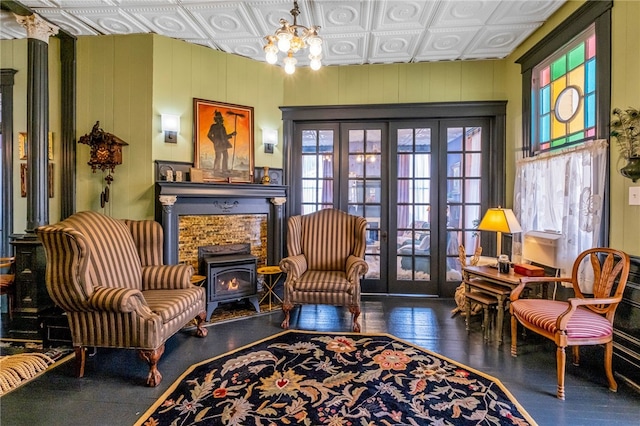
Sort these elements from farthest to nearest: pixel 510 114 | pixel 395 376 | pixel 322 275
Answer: pixel 510 114 → pixel 322 275 → pixel 395 376

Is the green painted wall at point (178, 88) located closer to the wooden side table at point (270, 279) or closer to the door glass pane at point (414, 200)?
the door glass pane at point (414, 200)

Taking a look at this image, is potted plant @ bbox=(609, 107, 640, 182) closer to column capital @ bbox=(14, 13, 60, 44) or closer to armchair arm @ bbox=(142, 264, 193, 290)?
armchair arm @ bbox=(142, 264, 193, 290)

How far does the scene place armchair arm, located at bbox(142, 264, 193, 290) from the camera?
2949 millimetres

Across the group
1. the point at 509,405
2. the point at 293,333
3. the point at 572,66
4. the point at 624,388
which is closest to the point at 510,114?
the point at 572,66

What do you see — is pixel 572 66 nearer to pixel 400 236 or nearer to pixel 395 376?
pixel 400 236

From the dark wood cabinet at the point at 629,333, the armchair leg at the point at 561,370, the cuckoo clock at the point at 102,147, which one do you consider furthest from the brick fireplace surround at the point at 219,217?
the dark wood cabinet at the point at 629,333

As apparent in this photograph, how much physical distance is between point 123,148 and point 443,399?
13.1ft

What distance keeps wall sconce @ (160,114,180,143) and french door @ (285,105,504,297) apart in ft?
4.86

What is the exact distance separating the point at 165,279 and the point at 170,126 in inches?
70.4

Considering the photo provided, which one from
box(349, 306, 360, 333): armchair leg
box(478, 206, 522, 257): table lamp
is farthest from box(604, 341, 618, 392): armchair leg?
box(349, 306, 360, 333): armchair leg

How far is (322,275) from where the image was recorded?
345 centimetres

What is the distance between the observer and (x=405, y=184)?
14.2 feet

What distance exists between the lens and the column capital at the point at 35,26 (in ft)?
9.94

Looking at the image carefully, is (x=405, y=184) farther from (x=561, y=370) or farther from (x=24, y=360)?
(x=24, y=360)
